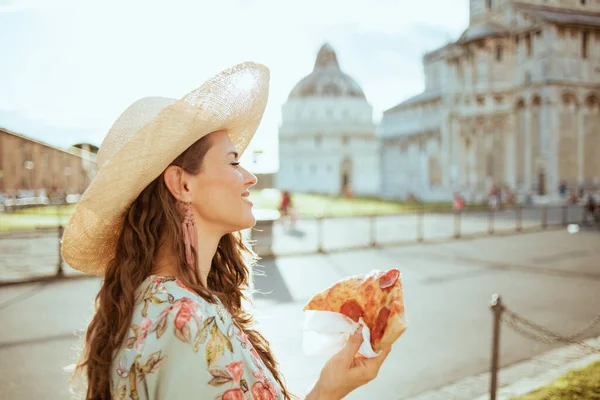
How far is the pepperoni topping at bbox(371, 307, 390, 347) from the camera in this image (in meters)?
1.84

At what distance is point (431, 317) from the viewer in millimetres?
7699

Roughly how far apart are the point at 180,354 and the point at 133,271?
363 mm

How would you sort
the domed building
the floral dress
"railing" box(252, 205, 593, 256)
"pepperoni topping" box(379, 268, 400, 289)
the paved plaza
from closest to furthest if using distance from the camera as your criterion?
the floral dress
"pepperoni topping" box(379, 268, 400, 289)
the paved plaza
"railing" box(252, 205, 593, 256)
the domed building

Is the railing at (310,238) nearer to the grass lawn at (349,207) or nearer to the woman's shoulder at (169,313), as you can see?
the grass lawn at (349,207)

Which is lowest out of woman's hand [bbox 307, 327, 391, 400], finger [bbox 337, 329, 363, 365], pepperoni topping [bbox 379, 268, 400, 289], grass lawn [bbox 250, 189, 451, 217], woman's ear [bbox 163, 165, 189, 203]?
grass lawn [bbox 250, 189, 451, 217]

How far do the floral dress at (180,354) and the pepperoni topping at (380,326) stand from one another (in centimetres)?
49

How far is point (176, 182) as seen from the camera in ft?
5.56

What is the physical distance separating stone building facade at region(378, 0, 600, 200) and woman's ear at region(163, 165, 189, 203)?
146 ft

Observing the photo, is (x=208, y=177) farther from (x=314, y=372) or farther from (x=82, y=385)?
(x=314, y=372)

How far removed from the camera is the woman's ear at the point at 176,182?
1.68m

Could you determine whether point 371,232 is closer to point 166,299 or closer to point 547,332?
Result: point 547,332

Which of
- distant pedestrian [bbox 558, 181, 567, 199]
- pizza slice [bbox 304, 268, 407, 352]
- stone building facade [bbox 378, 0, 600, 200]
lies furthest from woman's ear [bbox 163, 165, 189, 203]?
stone building facade [bbox 378, 0, 600, 200]

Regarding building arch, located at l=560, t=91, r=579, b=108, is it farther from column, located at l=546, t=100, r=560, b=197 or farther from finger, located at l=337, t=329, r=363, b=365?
finger, located at l=337, t=329, r=363, b=365

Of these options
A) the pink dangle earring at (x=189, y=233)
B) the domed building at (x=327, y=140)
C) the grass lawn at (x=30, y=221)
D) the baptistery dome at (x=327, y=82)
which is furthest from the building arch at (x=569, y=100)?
the baptistery dome at (x=327, y=82)
